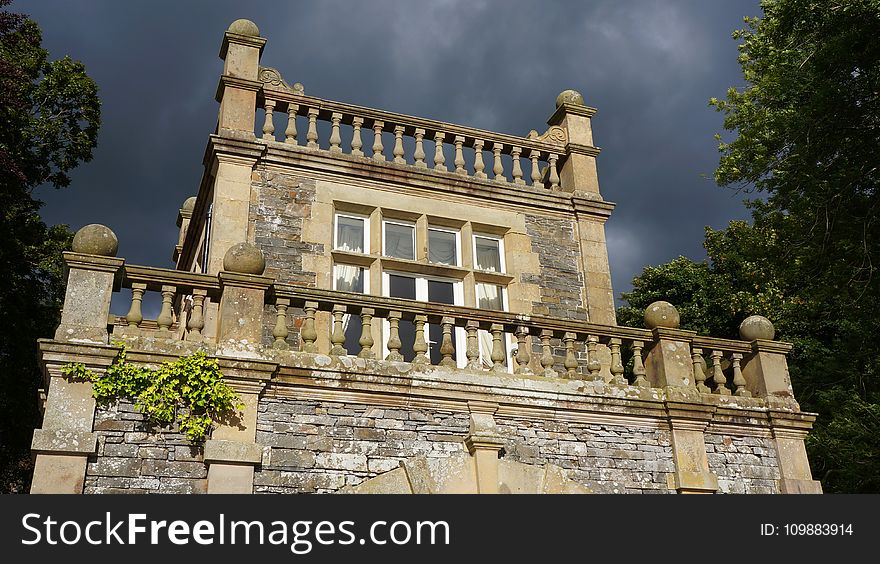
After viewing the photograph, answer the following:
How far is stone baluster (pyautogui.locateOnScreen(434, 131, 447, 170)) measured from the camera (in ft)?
41.3

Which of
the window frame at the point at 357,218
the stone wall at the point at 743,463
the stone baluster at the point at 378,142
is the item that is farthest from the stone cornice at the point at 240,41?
the stone wall at the point at 743,463

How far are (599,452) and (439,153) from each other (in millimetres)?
5418

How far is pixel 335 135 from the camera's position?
39.8 ft

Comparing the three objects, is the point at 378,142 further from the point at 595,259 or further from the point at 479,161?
the point at 595,259

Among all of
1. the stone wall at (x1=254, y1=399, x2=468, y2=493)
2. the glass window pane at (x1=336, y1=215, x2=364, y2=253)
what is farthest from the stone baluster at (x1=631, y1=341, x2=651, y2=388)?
the glass window pane at (x1=336, y1=215, x2=364, y2=253)

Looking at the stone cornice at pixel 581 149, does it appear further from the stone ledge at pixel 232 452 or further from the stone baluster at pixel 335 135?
the stone ledge at pixel 232 452

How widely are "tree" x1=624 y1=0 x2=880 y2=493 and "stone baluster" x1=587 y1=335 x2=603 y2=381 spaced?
3892 mm

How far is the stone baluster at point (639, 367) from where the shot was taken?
987cm

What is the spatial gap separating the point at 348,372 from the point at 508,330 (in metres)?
2.08

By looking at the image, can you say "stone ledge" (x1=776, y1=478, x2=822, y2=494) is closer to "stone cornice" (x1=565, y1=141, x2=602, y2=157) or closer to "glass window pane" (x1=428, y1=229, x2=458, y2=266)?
"glass window pane" (x1=428, y1=229, x2=458, y2=266)

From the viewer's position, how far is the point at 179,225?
18156 mm

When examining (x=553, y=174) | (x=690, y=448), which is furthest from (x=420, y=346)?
(x=553, y=174)

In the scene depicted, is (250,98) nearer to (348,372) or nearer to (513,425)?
(348,372)
